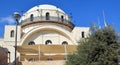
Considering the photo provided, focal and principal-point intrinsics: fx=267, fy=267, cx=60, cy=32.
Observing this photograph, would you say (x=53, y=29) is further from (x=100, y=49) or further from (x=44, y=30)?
(x=100, y=49)

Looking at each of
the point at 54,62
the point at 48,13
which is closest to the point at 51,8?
the point at 48,13

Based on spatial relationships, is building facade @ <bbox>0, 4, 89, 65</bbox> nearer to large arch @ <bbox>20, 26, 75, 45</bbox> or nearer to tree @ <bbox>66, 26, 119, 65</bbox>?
large arch @ <bbox>20, 26, 75, 45</bbox>

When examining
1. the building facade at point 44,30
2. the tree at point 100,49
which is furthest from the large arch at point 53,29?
the tree at point 100,49

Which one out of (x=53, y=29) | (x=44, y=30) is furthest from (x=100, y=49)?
(x=44, y=30)

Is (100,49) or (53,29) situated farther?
(53,29)

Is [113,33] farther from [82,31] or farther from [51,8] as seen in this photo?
[51,8]

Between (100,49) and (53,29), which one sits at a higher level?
(53,29)

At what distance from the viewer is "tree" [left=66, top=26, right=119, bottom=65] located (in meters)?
16.7

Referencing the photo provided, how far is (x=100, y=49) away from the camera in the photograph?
17.1m

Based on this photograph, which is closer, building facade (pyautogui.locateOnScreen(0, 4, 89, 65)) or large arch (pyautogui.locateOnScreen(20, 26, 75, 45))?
large arch (pyautogui.locateOnScreen(20, 26, 75, 45))

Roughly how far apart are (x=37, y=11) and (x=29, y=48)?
11.3m

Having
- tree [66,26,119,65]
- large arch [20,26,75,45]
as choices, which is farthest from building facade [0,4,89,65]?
tree [66,26,119,65]

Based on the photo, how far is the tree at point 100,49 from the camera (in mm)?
16734

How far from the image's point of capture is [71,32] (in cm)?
3812
